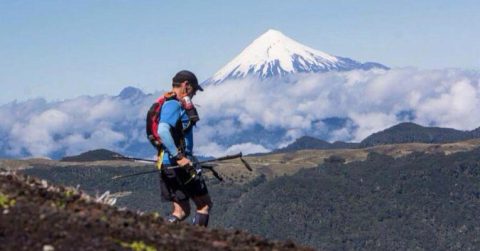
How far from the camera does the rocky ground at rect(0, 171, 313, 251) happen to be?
10.2 metres

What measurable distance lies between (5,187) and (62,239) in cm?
259

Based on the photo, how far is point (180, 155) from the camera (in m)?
15.1

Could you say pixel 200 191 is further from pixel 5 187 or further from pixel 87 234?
pixel 87 234

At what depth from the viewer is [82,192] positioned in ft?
44.0

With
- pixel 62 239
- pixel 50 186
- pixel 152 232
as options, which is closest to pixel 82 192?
pixel 50 186

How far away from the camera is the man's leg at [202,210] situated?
1540 cm

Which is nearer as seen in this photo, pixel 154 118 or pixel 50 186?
pixel 50 186

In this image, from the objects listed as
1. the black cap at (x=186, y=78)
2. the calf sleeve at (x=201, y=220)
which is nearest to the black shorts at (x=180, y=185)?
the calf sleeve at (x=201, y=220)

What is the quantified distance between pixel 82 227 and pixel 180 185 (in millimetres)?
4815

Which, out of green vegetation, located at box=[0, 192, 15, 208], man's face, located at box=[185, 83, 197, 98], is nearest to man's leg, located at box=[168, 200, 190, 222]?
man's face, located at box=[185, 83, 197, 98]

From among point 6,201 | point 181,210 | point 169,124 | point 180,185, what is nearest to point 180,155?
point 169,124

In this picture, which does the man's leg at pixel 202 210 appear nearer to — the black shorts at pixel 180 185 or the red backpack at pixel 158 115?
the black shorts at pixel 180 185

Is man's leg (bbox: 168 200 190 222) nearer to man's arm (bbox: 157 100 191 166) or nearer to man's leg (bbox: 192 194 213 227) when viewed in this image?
man's leg (bbox: 192 194 213 227)

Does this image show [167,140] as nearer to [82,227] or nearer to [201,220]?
[201,220]
